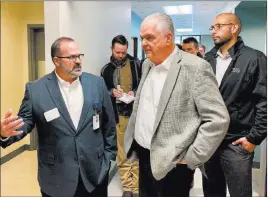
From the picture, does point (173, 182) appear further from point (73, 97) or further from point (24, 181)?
point (24, 181)

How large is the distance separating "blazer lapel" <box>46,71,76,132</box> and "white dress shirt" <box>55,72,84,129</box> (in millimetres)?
41

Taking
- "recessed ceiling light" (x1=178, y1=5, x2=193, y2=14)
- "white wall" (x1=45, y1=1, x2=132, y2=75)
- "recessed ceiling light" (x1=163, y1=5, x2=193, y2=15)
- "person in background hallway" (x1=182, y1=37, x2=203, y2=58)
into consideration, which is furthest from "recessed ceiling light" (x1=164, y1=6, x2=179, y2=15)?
"person in background hallway" (x1=182, y1=37, x2=203, y2=58)

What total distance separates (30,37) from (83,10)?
2.26 metres

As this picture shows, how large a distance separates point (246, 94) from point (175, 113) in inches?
27.1

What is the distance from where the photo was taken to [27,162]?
4.50 meters

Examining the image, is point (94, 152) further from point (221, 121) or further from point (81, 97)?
point (221, 121)

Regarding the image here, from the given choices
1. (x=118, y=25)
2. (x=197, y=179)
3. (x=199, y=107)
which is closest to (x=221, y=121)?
(x=199, y=107)

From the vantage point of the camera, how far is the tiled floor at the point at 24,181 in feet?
10.9

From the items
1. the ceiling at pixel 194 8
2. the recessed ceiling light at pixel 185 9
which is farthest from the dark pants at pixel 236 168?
the recessed ceiling light at pixel 185 9

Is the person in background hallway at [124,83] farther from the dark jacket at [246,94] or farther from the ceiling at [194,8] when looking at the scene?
the ceiling at [194,8]

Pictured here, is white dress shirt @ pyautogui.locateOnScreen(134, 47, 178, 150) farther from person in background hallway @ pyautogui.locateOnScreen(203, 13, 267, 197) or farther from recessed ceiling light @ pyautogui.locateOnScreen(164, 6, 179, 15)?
recessed ceiling light @ pyautogui.locateOnScreen(164, 6, 179, 15)

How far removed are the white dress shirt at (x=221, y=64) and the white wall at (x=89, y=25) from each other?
1.25 m

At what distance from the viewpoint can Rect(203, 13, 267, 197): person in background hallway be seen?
1.96m

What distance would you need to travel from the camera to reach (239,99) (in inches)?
78.3
